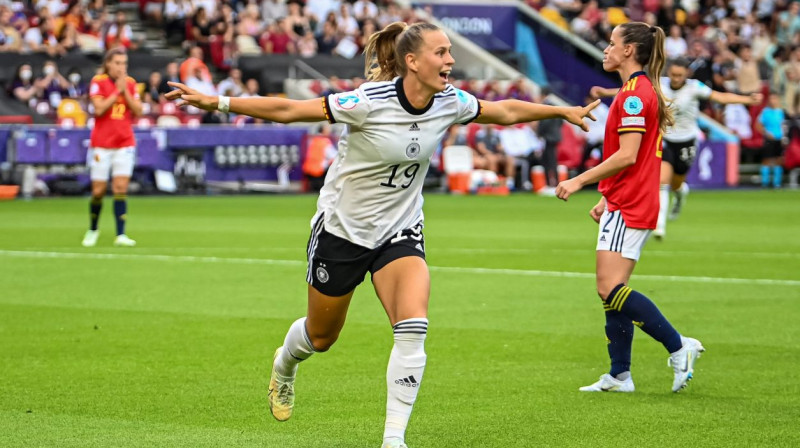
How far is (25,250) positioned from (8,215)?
6569mm

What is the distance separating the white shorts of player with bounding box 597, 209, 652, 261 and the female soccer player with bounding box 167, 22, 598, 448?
139 centimetres

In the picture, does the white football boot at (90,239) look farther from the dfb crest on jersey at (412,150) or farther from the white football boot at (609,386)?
the dfb crest on jersey at (412,150)

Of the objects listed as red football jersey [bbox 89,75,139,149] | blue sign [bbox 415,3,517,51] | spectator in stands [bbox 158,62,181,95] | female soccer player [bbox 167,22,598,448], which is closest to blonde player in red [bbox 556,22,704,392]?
female soccer player [bbox 167,22,598,448]

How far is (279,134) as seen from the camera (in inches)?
1185

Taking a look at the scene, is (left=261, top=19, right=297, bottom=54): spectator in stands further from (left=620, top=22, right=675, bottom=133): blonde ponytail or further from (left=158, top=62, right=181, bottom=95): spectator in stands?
(left=620, top=22, right=675, bottom=133): blonde ponytail

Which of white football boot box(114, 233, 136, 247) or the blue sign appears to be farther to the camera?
the blue sign

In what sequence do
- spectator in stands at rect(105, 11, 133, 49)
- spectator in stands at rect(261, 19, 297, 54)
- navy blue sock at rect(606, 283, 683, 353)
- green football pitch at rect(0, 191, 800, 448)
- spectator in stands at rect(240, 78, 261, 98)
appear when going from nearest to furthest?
green football pitch at rect(0, 191, 800, 448) → navy blue sock at rect(606, 283, 683, 353) → spectator in stands at rect(240, 78, 261, 98) → spectator in stands at rect(105, 11, 133, 49) → spectator in stands at rect(261, 19, 297, 54)

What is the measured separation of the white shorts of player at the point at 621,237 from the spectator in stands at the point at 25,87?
2379cm

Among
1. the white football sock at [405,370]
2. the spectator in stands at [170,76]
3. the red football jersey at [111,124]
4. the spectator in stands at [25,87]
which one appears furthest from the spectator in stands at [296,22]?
the white football sock at [405,370]

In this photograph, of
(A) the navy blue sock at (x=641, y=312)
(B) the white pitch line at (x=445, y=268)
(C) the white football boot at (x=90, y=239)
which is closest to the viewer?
(A) the navy blue sock at (x=641, y=312)

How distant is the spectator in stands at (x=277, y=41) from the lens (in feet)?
112

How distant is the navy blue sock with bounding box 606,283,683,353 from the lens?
25.7 feet

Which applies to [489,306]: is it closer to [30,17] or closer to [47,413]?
[47,413]

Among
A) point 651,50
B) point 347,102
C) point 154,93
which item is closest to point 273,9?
point 154,93
